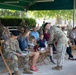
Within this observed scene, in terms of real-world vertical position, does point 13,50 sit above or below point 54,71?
above

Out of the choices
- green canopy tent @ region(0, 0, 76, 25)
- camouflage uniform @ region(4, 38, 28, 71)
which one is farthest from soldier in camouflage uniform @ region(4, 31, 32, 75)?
green canopy tent @ region(0, 0, 76, 25)

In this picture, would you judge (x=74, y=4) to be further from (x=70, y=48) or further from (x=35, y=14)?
(x=35, y=14)

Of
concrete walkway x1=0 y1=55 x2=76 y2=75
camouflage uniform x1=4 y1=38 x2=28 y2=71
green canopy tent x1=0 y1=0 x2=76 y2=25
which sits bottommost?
concrete walkway x1=0 y1=55 x2=76 y2=75

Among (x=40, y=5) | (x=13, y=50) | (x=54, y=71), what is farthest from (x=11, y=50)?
(x=40, y=5)

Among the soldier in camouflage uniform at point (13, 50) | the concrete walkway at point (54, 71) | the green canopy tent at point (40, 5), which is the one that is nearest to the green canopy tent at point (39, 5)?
the green canopy tent at point (40, 5)

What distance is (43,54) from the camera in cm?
782

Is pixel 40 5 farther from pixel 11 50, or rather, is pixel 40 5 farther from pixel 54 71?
pixel 11 50

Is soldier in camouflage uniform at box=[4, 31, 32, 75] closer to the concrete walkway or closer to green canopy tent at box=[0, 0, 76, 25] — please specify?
the concrete walkway

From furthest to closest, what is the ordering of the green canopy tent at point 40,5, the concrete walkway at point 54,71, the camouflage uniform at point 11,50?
the green canopy tent at point 40,5 < the concrete walkway at point 54,71 < the camouflage uniform at point 11,50

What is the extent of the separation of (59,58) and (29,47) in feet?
3.25

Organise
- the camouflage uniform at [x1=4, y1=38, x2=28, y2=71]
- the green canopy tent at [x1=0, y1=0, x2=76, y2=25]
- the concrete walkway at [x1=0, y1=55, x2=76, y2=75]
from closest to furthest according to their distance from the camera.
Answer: the camouflage uniform at [x1=4, y1=38, x2=28, y2=71] < the concrete walkway at [x1=0, y1=55, x2=76, y2=75] < the green canopy tent at [x1=0, y1=0, x2=76, y2=25]

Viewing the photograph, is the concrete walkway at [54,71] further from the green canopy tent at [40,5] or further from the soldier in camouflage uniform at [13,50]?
the green canopy tent at [40,5]

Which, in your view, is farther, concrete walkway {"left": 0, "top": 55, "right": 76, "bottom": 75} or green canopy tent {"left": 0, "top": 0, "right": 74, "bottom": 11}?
green canopy tent {"left": 0, "top": 0, "right": 74, "bottom": 11}

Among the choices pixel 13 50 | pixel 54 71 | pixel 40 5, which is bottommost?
pixel 54 71
